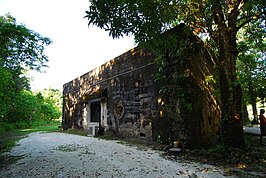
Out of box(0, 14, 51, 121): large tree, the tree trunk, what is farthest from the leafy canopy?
the tree trunk

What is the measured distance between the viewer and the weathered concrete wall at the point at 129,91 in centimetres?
702

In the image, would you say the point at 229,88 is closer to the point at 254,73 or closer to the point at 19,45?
the point at 254,73

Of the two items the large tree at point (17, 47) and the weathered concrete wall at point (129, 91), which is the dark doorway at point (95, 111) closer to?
the weathered concrete wall at point (129, 91)

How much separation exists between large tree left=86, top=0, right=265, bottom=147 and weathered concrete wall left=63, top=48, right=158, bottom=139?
2366 mm

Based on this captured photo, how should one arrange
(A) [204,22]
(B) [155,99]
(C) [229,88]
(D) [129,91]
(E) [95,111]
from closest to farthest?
(C) [229,88] < (A) [204,22] < (B) [155,99] < (D) [129,91] < (E) [95,111]

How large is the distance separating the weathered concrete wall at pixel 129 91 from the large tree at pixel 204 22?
7.76 feet

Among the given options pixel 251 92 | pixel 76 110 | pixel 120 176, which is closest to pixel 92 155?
pixel 120 176

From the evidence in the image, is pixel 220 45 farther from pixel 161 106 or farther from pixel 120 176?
pixel 120 176

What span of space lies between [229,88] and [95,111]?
27.0 feet

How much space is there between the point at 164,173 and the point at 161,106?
308 centimetres

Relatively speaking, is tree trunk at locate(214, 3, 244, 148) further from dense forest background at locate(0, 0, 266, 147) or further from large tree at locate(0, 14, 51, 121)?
large tree at locate(0, 14, 51, 121)

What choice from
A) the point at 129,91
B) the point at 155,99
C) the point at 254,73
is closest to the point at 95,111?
the point at 129,91

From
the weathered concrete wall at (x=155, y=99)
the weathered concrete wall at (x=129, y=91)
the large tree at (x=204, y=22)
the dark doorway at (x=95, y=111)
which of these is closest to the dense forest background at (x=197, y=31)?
the large tree at (x=204, y=22)

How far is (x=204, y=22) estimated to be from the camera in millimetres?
5695
